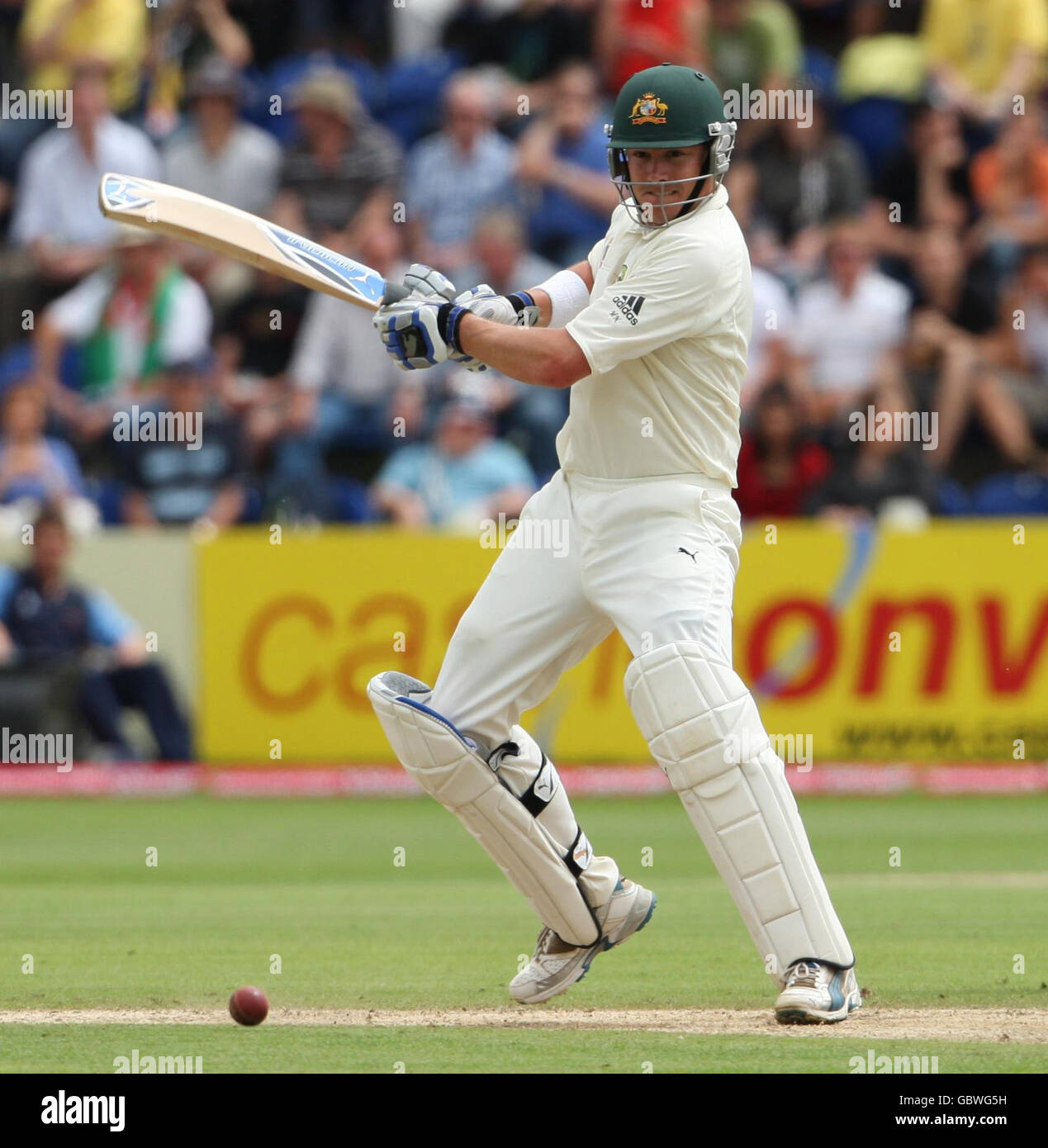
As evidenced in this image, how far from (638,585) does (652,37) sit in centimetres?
934

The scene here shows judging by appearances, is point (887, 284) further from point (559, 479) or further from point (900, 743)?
point (559, 479)

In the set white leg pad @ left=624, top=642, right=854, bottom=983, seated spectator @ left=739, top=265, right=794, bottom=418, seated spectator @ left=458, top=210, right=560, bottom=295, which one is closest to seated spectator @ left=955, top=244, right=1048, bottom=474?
seated spectator @ left=739, top=265, right=794, bottom=418

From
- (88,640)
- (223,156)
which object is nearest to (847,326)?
(223,156)

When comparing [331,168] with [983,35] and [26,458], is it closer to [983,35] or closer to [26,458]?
[26,458]

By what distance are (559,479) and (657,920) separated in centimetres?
219

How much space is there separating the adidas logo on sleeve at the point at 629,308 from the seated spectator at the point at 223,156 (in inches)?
348

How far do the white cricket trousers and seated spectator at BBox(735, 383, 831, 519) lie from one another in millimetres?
6345

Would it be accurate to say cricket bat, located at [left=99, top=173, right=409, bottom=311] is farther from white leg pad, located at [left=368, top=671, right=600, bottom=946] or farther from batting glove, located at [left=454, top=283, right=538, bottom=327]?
white leg pad, located at [left=368, top=671, right=600, bottom=946]

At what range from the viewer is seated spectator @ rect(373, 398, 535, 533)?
39.6 ft

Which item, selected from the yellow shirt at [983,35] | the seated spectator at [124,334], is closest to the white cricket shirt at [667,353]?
the seated spectator at [124,334]

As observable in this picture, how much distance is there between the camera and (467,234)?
13.6 m
